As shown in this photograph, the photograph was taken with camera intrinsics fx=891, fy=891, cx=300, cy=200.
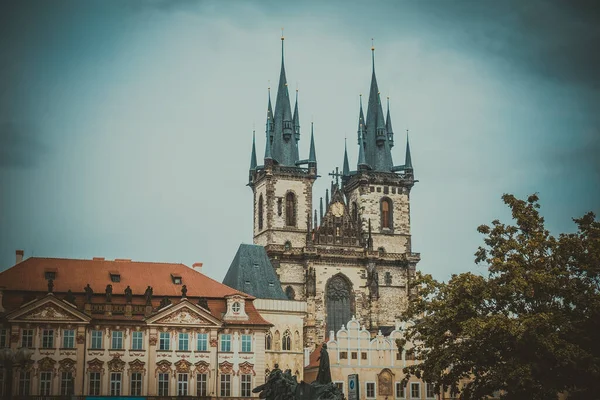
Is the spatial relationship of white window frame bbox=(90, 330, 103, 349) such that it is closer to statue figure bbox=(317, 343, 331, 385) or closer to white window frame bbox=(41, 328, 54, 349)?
white window frame bbox=(41, 328, 54, 349)

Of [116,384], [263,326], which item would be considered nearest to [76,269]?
[116,384]

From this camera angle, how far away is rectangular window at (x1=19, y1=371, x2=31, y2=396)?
2157 inches

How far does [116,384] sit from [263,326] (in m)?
10.5

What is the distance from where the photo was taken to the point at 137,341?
191 ft

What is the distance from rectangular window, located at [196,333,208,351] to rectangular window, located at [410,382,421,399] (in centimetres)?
2074

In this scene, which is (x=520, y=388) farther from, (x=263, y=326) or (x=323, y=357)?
(x=263, y=326)

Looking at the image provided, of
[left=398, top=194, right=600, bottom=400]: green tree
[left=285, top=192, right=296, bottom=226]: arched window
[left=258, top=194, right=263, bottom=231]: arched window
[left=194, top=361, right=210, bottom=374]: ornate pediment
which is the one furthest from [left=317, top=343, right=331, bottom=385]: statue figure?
[left=258, top=194, right=263, bottom=231]: arched window

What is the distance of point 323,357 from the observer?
128ft

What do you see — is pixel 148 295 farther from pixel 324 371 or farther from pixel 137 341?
pixel 324 371

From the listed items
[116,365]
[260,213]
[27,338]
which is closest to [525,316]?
[116,365]

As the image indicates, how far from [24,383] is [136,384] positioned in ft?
22.8

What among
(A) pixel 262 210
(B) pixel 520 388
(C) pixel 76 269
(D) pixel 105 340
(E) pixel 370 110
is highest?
(E) pixel 370 110

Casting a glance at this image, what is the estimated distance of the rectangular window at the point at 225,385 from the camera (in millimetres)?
59250

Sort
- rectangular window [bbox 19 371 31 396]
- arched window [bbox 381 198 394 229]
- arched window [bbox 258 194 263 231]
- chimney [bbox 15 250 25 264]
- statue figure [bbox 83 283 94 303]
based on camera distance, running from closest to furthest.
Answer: rectangular window [bbox 19 371 31 396] < statue figure [bbox 83 283 94 303] < chimney [bbox 15 250 25 264] < arched window [bbox 258 194 263 231] < arched window [bbox 381 198 394 229]
